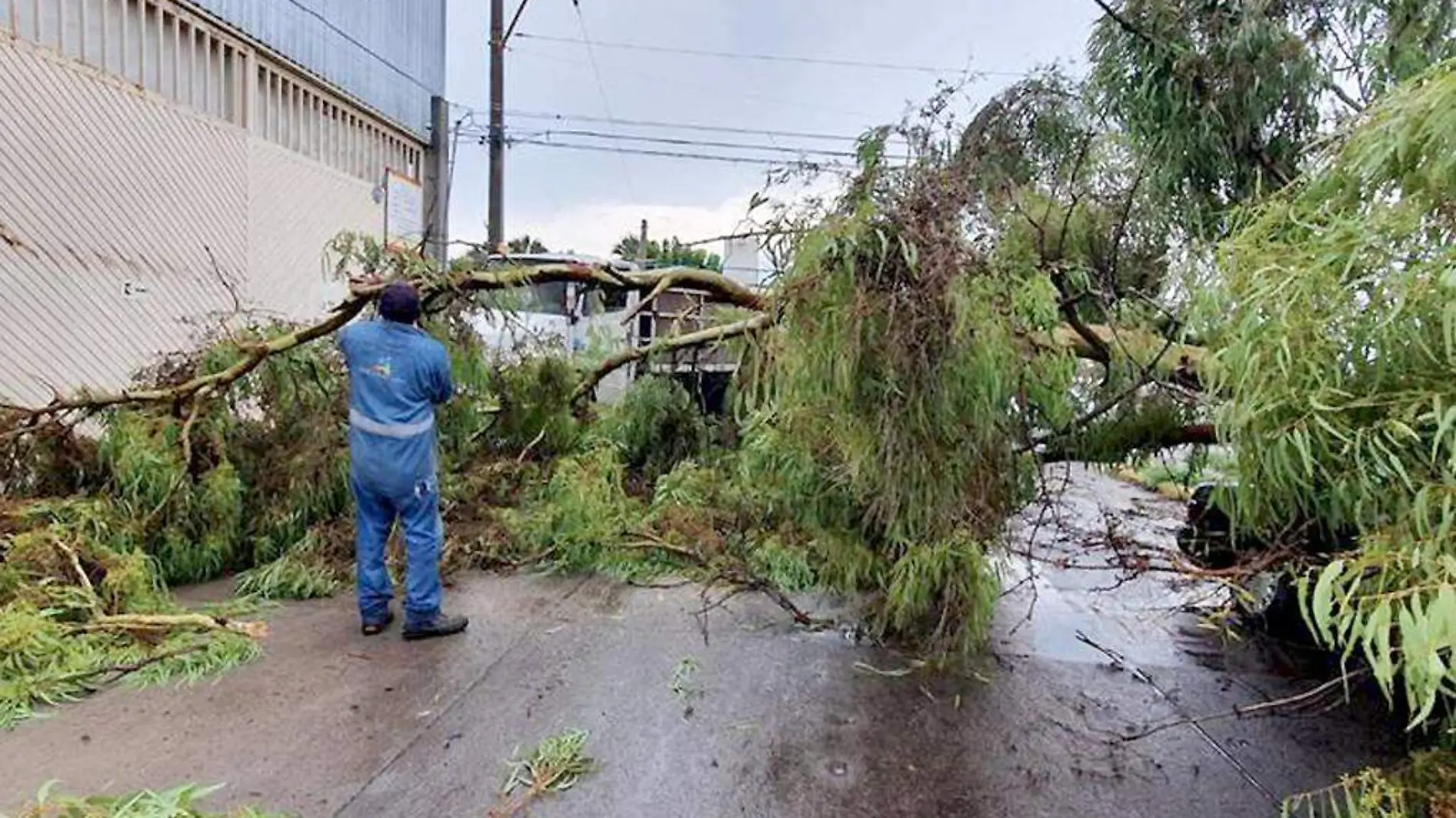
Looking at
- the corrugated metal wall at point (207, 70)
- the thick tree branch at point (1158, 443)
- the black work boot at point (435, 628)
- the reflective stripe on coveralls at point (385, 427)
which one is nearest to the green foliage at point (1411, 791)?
the thick tree branch at point (1158, 443)

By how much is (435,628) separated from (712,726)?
1444 millimetres

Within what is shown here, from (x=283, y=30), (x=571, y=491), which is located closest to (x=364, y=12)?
(x=283, y=30)

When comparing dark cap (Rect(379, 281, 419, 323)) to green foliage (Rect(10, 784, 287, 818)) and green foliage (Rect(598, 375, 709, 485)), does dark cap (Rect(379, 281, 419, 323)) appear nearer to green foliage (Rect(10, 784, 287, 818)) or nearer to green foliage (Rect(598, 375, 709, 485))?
green foliage (Rect(10, 784, 287, 818))

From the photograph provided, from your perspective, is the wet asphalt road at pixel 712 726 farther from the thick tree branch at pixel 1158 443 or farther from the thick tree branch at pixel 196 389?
the thick tree branch at pixel 196 389

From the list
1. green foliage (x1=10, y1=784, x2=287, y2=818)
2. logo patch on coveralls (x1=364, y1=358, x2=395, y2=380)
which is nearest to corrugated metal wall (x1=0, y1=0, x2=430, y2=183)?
logo patch on coveralls (x1=364, y1=358, x2=395, y2=380)

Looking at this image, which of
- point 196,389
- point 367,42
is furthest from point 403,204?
point 196,389

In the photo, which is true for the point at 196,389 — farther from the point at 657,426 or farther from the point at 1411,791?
the point at 1411,791

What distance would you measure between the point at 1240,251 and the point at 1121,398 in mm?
1423

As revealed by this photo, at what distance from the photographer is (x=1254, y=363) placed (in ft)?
5.90

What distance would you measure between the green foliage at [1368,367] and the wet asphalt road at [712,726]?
49.7 inches

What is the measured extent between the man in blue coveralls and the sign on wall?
21.2 feet

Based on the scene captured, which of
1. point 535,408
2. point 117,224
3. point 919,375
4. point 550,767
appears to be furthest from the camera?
point 117,224

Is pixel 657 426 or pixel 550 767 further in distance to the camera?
pixel 657 426

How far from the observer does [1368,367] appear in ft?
5.67
